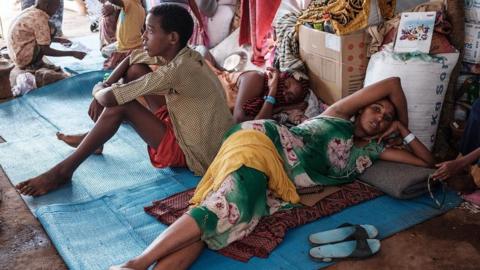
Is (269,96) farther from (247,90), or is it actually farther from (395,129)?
(395,129)

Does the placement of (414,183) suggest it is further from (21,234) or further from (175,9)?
(21,234)

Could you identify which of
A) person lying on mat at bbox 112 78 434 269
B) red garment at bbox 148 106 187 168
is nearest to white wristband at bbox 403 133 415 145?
person lying on mat at bbox 112 78 434 269

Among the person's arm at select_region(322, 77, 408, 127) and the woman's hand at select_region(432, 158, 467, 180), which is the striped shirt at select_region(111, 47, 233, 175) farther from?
the woman's hand at select_region(432, 158, 467, 180)

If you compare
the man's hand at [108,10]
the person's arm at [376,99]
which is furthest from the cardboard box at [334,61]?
the man's hand at [108,10]

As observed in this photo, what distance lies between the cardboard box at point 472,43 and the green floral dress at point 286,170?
0.82m

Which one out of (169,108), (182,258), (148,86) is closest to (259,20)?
(169,108)

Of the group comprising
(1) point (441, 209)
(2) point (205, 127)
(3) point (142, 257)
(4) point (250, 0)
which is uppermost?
(4) point (250, 0)

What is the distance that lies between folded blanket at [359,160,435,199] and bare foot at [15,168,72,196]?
1.60 m

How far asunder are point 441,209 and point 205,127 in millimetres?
1233

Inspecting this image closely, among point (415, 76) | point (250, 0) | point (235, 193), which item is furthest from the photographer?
point (250, 0)

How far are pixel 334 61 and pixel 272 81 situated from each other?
0.41m

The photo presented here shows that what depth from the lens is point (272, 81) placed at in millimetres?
3197

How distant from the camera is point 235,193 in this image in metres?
2.03

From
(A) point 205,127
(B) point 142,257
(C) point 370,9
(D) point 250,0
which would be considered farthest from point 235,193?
(D) point 250,0
